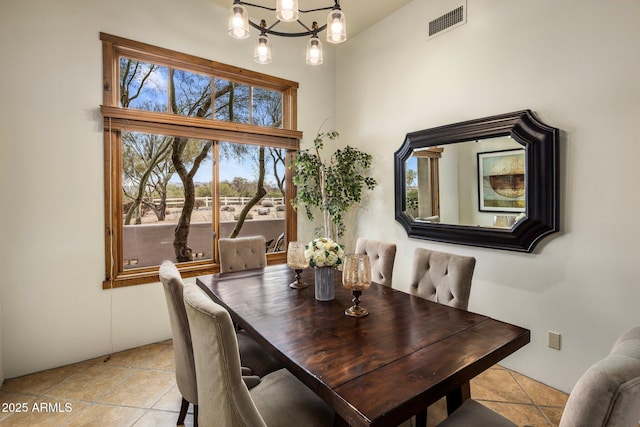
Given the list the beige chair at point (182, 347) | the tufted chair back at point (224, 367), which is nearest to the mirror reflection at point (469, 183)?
the beige chair at point (182, 347)

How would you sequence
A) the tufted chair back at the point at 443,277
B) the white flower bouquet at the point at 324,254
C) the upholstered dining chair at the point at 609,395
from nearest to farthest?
the upholstered dining chair at the point at 609,395
the white flower bouquet at the point at 324,254
the tufted chair back at the point at 443,277

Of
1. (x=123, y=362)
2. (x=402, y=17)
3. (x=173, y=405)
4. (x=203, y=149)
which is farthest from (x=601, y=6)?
(x=123, y=362)

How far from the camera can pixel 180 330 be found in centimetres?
156

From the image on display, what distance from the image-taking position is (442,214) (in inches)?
121

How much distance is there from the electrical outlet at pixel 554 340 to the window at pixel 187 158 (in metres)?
2.70

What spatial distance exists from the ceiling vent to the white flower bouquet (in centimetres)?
246

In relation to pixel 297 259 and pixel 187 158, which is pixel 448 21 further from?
pixel 187 158

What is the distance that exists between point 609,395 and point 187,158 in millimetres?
3460

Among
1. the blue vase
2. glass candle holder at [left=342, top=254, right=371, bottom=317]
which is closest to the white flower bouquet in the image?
the blue vase

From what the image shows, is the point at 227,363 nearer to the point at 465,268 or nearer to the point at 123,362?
the point at 465,268

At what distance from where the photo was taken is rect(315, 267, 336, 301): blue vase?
6.26 feet

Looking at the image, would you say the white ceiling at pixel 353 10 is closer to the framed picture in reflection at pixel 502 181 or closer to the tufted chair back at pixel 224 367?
the framed picture in reflection at pixel 502 181

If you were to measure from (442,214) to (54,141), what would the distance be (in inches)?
134

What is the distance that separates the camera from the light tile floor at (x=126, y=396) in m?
2.04
